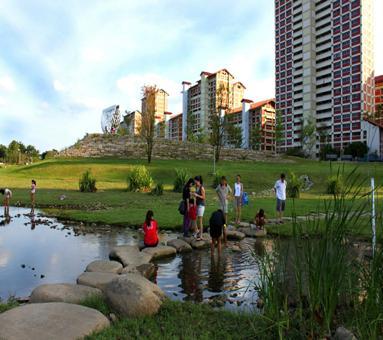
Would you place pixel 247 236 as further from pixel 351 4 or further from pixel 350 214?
pixel 351 4

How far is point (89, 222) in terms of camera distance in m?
13.2

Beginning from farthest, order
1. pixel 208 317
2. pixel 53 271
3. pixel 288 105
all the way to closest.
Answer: pixel 288 105 → pixel 53 271 → pixel 208 317

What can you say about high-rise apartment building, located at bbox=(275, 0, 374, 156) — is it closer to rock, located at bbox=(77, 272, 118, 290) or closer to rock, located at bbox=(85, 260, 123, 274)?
rock, located at bbox=(85, 260, 123, 274)

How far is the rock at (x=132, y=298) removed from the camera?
4648mm

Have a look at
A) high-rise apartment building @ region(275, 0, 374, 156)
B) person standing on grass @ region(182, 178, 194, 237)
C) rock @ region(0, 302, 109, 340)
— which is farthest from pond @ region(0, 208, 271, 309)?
high-rise apartment building @ region(275, 0, 374, 156)

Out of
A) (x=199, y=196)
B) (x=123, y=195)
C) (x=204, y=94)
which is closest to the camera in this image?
(x=199, y=196)

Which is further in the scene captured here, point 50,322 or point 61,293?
point 61,293

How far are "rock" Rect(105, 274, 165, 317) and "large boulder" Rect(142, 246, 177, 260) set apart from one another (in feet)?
10.8

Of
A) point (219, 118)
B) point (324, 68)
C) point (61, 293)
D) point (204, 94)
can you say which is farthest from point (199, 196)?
point (204, 94)

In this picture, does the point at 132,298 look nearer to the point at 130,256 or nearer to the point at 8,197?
the point at 130,256

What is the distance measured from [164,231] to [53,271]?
4.96 m

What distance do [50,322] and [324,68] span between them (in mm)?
98589

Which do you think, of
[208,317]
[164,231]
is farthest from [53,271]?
[164,231]

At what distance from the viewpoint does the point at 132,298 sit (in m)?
4.69
